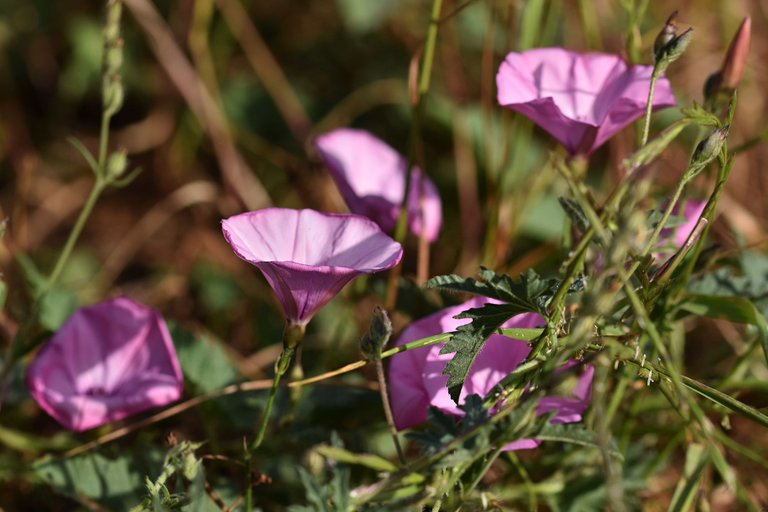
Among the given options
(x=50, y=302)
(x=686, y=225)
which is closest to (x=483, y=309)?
(x=686, y=225)

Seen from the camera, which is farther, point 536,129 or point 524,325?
point 536,129

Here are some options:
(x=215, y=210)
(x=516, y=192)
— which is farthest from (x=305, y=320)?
(x=215, y=210)

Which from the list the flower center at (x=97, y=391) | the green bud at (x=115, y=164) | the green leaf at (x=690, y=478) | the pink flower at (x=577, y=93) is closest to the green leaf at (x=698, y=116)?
the pink flower at (x=577, y=93)

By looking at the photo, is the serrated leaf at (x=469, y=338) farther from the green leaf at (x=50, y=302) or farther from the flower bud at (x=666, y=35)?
the green leaf at (x=50, y=302)

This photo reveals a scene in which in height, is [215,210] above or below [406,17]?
below

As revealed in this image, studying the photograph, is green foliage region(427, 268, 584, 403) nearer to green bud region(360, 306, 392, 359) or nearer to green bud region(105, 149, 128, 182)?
green bud region(360, 306, 392, 359)

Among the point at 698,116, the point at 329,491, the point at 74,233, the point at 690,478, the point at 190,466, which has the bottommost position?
the point at 690,478

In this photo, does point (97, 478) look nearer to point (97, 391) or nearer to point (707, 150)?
point (97, 391)

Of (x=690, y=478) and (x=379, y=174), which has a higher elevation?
(x=379, y=174)

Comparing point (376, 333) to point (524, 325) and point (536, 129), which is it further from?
point (536, 129)
